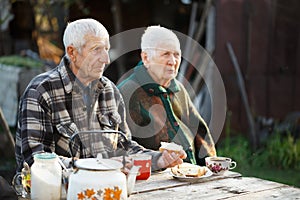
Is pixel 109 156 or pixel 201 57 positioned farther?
pixel 201 57

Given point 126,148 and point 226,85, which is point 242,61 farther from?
point 126,148

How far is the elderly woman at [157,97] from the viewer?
3203 millimetres

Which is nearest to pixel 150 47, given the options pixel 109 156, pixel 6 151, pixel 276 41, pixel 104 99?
pixel 104 99

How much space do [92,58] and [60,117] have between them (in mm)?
363

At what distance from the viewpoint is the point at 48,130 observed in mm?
2529

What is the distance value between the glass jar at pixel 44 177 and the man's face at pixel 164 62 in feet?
4.47

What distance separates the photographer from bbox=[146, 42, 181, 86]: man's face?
10.5ft

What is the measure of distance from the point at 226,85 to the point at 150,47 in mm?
3465

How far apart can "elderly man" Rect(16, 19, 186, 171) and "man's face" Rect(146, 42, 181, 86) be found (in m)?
0.49

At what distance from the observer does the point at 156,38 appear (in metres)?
3.18

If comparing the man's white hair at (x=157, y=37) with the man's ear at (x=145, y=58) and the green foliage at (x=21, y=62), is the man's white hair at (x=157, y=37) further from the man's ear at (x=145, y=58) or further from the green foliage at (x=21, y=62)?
the green foliage at (x=21, y=62)

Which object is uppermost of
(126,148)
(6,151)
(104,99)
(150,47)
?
(150,47)

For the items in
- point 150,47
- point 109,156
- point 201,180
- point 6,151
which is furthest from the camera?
point 6,151

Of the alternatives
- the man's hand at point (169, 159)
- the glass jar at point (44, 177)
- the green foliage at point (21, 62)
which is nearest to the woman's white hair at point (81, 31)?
the man's hand at point (169, 159)
